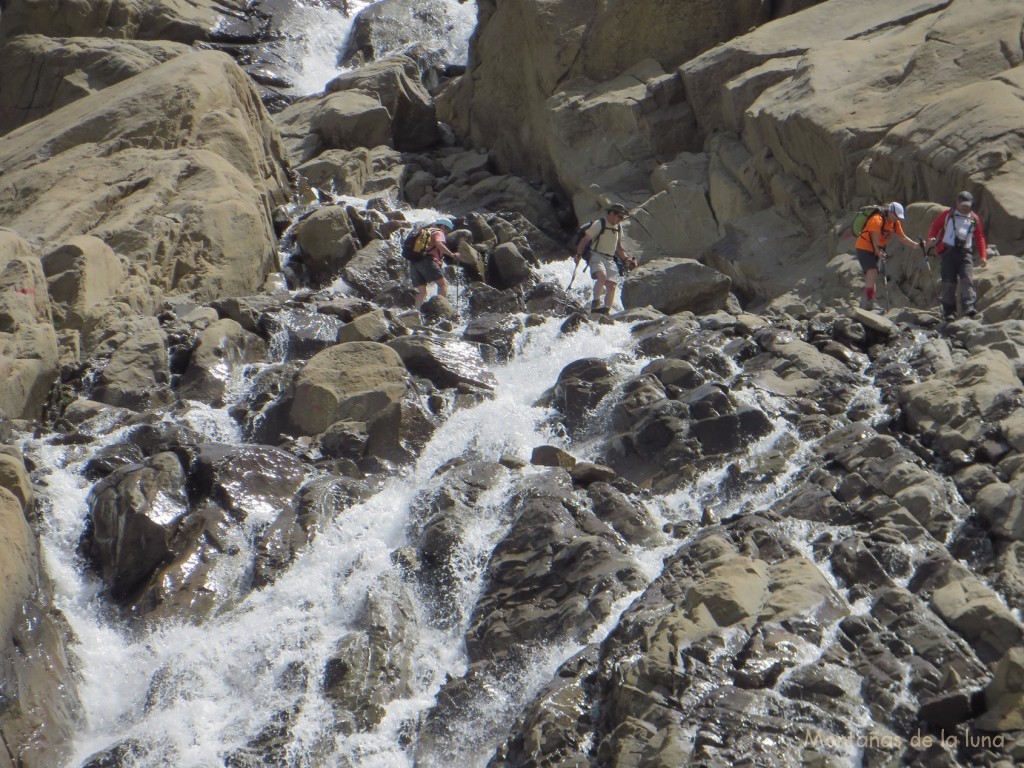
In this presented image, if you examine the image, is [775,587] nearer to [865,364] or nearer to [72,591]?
[865,364]

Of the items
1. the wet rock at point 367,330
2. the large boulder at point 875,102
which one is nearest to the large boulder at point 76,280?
the wet rock at point 367,330

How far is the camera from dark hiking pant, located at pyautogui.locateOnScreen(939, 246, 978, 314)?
1516 cm

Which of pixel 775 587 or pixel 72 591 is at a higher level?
pixel 775 587

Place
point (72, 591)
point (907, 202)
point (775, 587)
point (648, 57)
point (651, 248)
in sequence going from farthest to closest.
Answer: point (648, 57) → point (651, 248) → point (907, 202) → point (72, 591) → point (775, 587)

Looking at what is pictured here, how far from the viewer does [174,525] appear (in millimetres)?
12070

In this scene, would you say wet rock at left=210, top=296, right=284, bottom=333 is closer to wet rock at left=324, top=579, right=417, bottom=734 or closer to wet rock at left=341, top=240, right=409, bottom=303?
wet rock at left=341, top=240, right=409, bottom=303

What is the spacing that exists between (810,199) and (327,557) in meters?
12.3

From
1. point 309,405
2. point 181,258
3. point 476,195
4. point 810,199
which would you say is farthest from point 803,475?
point 476,195

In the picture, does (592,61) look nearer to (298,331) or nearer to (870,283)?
(870,283)

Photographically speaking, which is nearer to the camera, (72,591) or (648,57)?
(72,591)

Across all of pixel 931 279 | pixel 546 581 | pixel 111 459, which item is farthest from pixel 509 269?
pixel 546 581

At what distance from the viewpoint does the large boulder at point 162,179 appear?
18500 millimetres

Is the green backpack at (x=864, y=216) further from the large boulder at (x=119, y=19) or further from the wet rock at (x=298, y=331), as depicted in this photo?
the large boulder at (x=119, y=19)

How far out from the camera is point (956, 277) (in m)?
15.4
